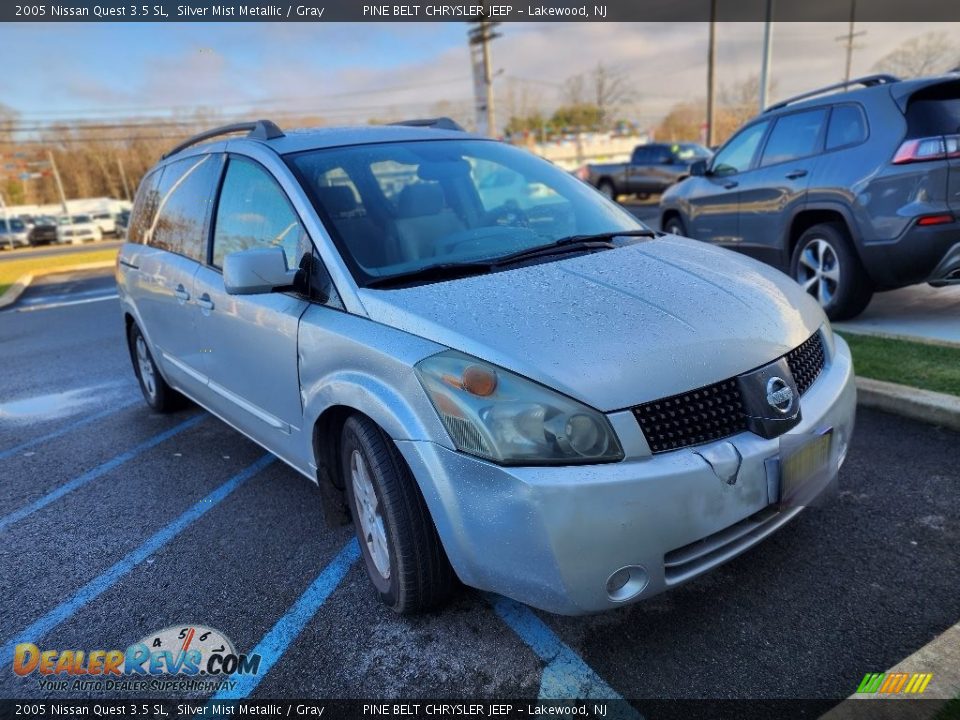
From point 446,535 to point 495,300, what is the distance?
32.3 inches

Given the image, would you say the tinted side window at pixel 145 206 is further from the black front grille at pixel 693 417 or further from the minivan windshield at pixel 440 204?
the black front grille at pixel 693 417

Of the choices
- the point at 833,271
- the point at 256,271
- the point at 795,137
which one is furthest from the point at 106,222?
the point at 256,271

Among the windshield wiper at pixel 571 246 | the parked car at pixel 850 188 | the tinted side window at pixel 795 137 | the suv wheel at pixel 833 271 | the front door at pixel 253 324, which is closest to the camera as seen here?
the windshield wiper at pixel 571 246

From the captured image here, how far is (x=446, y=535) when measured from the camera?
2125mm

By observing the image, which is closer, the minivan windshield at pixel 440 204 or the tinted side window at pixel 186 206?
the minivan windshield at pixel 440 204

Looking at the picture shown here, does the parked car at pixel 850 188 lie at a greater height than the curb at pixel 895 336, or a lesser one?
greater

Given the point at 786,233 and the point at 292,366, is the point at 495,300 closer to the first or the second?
the point at 292,366

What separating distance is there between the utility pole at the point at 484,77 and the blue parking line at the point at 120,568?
33820 mm

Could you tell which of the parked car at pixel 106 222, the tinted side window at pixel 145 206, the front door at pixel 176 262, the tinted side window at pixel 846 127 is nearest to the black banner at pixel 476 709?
the front door at pixel 176 262

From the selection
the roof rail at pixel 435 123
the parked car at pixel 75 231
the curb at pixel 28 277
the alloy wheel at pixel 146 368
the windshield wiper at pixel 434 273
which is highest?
the roof rail at pixel 435 123

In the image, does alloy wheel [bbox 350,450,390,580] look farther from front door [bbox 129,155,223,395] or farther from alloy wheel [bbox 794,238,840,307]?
alloy wheel [bbox 794,238,840,307]

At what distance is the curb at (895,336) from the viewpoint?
182 inches

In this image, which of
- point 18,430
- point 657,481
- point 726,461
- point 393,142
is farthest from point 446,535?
point 18,430

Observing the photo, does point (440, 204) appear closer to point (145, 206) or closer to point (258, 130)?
point (258, 130)
